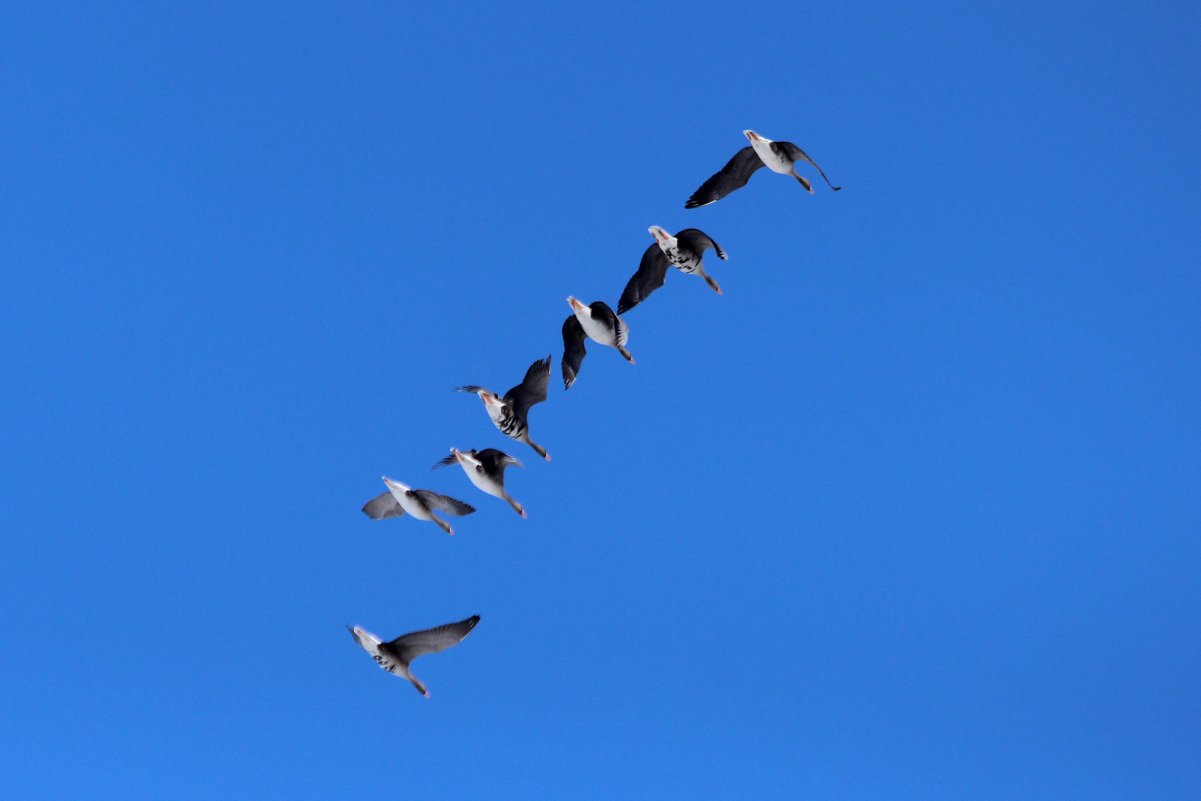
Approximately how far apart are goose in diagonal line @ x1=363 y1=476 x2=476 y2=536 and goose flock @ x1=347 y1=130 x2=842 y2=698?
3 cm

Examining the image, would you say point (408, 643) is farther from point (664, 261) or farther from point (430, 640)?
point (664, 261)

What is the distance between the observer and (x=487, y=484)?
101ft

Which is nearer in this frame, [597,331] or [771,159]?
[597,331]

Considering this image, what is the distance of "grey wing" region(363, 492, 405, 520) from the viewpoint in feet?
105

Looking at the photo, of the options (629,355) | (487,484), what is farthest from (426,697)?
(629,355)

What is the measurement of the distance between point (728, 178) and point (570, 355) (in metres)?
5.35

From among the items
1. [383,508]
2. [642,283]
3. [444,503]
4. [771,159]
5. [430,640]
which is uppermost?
[771,159]

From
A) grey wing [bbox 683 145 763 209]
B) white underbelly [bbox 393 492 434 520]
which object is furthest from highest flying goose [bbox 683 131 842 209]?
white underbelly [bbox 393 492 434 520]

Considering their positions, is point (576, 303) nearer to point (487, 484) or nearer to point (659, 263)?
point (659, 263)

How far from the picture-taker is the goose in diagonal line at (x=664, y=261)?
3014 cm

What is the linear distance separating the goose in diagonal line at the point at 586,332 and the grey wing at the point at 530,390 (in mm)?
588

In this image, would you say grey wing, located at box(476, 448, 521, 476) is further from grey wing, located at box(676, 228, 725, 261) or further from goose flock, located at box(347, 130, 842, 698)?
grey wing, located at box(676, 228, 725, 261)

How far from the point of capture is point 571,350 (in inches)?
1212

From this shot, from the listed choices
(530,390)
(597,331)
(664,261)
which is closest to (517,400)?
(530,390)
